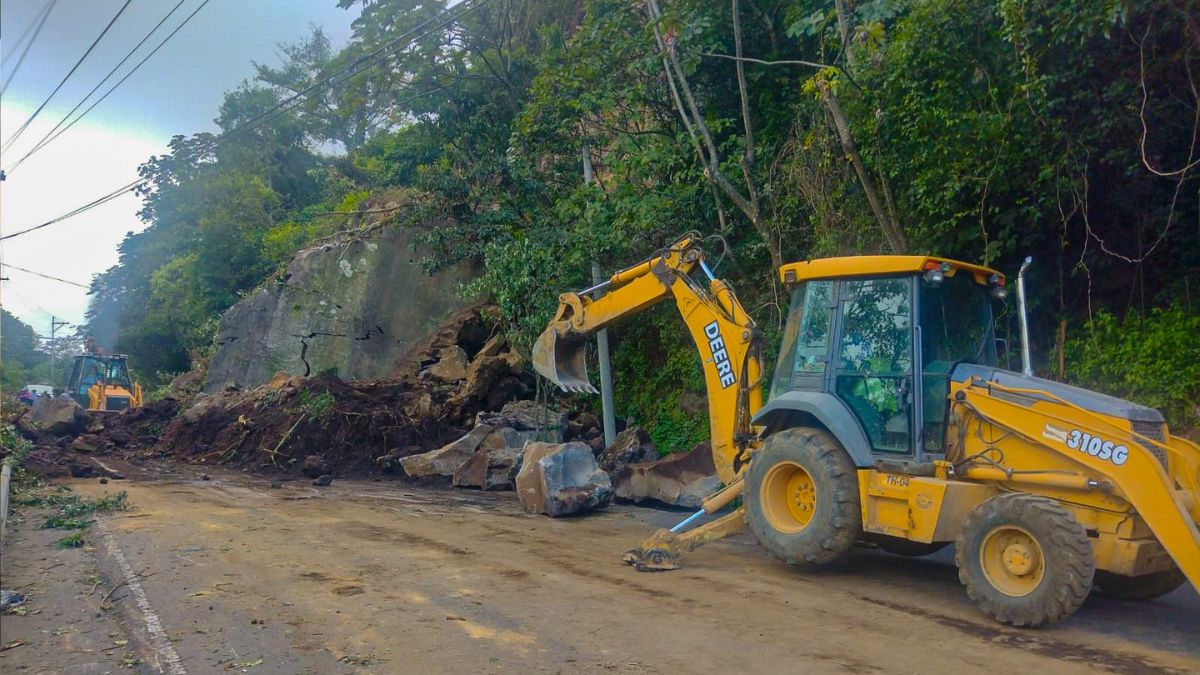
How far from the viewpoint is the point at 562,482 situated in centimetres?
1168

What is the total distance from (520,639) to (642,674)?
1067 mm

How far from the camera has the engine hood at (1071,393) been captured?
631cm

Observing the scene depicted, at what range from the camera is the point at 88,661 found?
5.82m

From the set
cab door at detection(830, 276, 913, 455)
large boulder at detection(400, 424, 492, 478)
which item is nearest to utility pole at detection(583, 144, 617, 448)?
large boulder at detection(400, 424, 492, 478)

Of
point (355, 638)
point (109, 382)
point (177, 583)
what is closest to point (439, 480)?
point (177, 583)

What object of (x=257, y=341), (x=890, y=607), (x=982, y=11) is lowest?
(x=890, y=607)

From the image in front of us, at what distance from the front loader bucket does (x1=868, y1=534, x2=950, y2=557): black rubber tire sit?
4.15 meters

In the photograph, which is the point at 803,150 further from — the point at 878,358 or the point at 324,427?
the point at 324,427

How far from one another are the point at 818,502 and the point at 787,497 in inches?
23.8

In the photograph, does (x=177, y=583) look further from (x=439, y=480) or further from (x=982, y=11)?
(x=982, y=11)

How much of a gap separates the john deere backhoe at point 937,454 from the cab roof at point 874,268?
0.02m

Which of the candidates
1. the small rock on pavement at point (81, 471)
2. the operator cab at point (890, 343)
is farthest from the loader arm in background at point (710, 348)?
the small rock on pavement at point (81, 471)

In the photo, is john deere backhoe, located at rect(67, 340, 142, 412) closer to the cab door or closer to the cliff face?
the cliff face

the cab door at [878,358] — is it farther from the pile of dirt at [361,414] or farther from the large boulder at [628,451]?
the pile of dirt at [361,414]
